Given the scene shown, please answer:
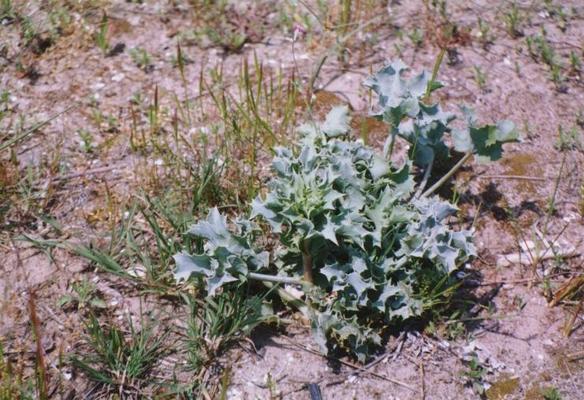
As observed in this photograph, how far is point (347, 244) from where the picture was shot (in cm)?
268

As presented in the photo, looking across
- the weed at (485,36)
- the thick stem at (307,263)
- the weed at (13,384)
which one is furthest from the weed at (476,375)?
the weed at (485,36)

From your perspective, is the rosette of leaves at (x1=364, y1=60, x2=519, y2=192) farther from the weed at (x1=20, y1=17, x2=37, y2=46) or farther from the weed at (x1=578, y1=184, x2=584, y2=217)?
the weed at (x1=20, y1=17, x2=37, y2=46)

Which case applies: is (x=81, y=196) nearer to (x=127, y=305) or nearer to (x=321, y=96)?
(x=127, y=305)

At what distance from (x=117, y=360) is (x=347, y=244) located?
106 cm

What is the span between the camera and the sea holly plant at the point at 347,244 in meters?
2.53

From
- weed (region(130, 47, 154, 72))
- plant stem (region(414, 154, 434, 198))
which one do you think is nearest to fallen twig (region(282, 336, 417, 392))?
plant stem (region(414, 154, 434, 198))

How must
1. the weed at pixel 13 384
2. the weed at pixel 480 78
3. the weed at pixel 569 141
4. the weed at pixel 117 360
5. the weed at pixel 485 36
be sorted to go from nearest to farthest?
the weed at pixel 13 384 < the weed at pixel 117 360 < the weed at pixel 569 141 < the weed at pixel 480 78 < the weed at pixel 485 36

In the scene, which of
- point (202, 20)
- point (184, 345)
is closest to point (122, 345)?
point (184, 345)

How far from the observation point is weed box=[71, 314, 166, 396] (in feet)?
8.27

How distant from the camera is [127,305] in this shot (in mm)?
2836

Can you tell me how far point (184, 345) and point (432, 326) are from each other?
107cm

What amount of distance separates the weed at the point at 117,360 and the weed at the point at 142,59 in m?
1.84

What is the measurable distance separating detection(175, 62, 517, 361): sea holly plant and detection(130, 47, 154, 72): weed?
4.98 feet

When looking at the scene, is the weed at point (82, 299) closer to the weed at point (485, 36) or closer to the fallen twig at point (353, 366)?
the fallen twig at point (353, 366)
